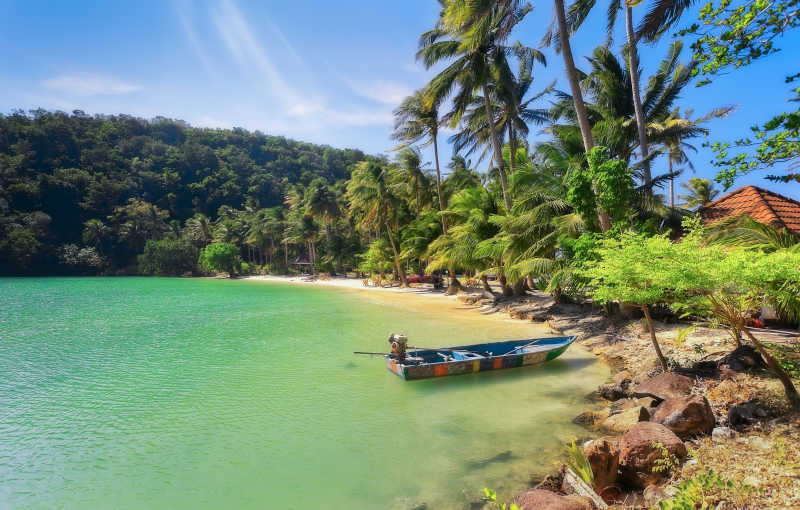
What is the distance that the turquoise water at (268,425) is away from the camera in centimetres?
525

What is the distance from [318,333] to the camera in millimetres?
15648

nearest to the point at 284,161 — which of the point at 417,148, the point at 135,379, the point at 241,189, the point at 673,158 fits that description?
the point at 241,189

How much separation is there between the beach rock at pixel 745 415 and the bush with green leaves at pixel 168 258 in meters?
71.6

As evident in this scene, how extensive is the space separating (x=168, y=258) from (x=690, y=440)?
72.3 m

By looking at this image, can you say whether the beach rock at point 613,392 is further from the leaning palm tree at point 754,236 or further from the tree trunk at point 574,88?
the tree trunk at point 574,88

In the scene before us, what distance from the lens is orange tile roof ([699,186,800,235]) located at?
34.1 ft

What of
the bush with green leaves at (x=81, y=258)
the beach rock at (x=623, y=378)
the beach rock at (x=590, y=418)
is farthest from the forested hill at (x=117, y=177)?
the beach rock at (x=590, y=418)

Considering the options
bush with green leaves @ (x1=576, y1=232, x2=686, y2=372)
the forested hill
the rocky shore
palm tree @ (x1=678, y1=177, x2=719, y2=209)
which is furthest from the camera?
the forested hill

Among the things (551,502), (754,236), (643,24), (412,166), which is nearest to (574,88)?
(643,24)

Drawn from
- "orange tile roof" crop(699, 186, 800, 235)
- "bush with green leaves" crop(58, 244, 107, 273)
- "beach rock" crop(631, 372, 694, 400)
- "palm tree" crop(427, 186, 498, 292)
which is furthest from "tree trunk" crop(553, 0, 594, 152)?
"bush with green leaves" crop(58, 244, 107, 273)

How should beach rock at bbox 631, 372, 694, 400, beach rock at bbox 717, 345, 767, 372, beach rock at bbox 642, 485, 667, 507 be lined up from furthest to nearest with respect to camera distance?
beach rock at bbox 717, 345, 767, 372 → beach rock at bbox 631, 372, 694, 400 → beach rock at bbox 642, 485, 667, 507

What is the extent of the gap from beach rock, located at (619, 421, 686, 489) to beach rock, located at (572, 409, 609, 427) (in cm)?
194

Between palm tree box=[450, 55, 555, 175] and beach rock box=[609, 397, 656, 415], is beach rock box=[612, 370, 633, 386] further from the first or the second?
palm tree box=[450, 55, 555, 175]

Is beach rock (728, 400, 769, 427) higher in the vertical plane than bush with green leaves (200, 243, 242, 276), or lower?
lower
